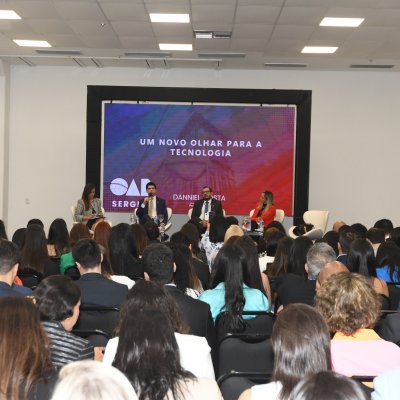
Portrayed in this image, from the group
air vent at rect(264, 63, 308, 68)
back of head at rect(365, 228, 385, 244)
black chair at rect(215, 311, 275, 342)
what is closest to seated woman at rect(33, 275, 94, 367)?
black chair at rect(215, 311, 275, 342)

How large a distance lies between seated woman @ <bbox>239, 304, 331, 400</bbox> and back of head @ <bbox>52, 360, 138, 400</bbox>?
74cm

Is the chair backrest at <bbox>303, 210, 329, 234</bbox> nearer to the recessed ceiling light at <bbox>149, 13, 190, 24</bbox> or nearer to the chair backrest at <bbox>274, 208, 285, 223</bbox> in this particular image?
the chair backrest at <bbox>274, 208, 285, 223</bbox>

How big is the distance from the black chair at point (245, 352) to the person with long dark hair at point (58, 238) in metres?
3.34

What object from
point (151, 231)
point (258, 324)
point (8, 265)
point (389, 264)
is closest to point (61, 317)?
point (8, 265)

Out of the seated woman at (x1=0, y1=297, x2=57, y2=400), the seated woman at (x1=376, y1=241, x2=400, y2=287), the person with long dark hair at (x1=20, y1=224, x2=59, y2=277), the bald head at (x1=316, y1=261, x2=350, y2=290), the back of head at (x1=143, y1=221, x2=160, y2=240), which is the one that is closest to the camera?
the seated woman at (x1=0, y1=297, x2=57, y2=400)

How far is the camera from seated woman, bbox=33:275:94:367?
8.87ft

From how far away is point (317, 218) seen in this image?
11.4m

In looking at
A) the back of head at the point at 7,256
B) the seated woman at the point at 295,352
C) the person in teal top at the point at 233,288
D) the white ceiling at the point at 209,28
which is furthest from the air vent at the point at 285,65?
the seated woman at the point at 295,352

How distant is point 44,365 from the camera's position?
6.58ft

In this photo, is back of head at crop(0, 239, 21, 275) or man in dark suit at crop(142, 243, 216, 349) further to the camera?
back of head at crop(0, 239, 21, 275)

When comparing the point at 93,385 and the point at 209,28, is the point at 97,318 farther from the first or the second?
the point at 209,28

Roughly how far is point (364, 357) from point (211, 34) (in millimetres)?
7617

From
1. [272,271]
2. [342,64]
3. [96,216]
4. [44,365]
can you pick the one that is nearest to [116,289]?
[272,271]

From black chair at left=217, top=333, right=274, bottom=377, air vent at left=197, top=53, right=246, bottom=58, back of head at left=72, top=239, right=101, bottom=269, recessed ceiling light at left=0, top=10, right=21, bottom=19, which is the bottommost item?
black chair at left=217, top=333, right=274, bottom=377
